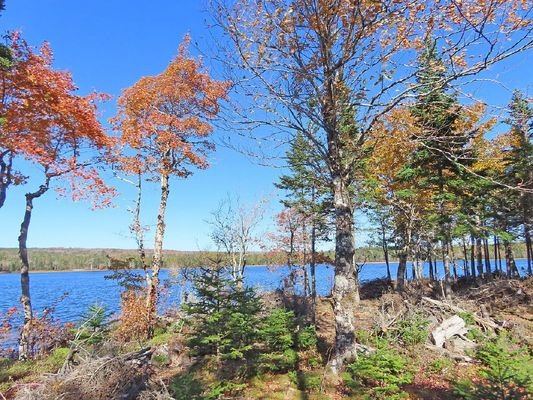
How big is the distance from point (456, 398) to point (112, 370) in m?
5.57

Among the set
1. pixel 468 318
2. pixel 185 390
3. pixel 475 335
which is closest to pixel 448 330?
pixel 475 335

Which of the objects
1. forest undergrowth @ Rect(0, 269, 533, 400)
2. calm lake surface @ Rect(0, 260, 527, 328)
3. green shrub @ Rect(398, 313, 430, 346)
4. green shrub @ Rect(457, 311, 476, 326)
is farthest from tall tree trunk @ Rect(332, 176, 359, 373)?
calm lake surface @ Rect(0, 260, 527, 328)

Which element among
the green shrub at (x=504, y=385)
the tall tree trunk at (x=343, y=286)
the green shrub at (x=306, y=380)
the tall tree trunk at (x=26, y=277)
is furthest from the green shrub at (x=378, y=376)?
the tall tree trunk at (x=26, y=277)

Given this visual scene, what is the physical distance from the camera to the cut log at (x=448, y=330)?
876cm

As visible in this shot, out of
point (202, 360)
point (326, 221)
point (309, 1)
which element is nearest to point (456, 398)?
point (202, 360)

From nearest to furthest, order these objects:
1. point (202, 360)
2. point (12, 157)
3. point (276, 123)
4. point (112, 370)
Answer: point (112, 370), point (276, 123), point (202, 360), point (12, 157)

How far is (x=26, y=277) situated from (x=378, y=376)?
10712mm

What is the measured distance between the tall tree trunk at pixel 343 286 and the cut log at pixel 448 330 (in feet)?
11.3

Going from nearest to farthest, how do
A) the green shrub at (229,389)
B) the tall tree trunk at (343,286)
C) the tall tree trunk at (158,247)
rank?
the green shrub at (229,389), the tall tree trunk at (343,286), the tall tree trunk at (158,247)

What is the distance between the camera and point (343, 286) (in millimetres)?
6715

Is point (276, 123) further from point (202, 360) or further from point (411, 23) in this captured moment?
point (202, 360)

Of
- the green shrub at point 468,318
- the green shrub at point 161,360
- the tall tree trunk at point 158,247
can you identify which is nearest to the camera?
the green shrub at point 161,360

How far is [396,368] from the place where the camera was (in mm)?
5961

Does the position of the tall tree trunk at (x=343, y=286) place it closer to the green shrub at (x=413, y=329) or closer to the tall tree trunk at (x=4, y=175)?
the green shrub at (x=413, y=329)
